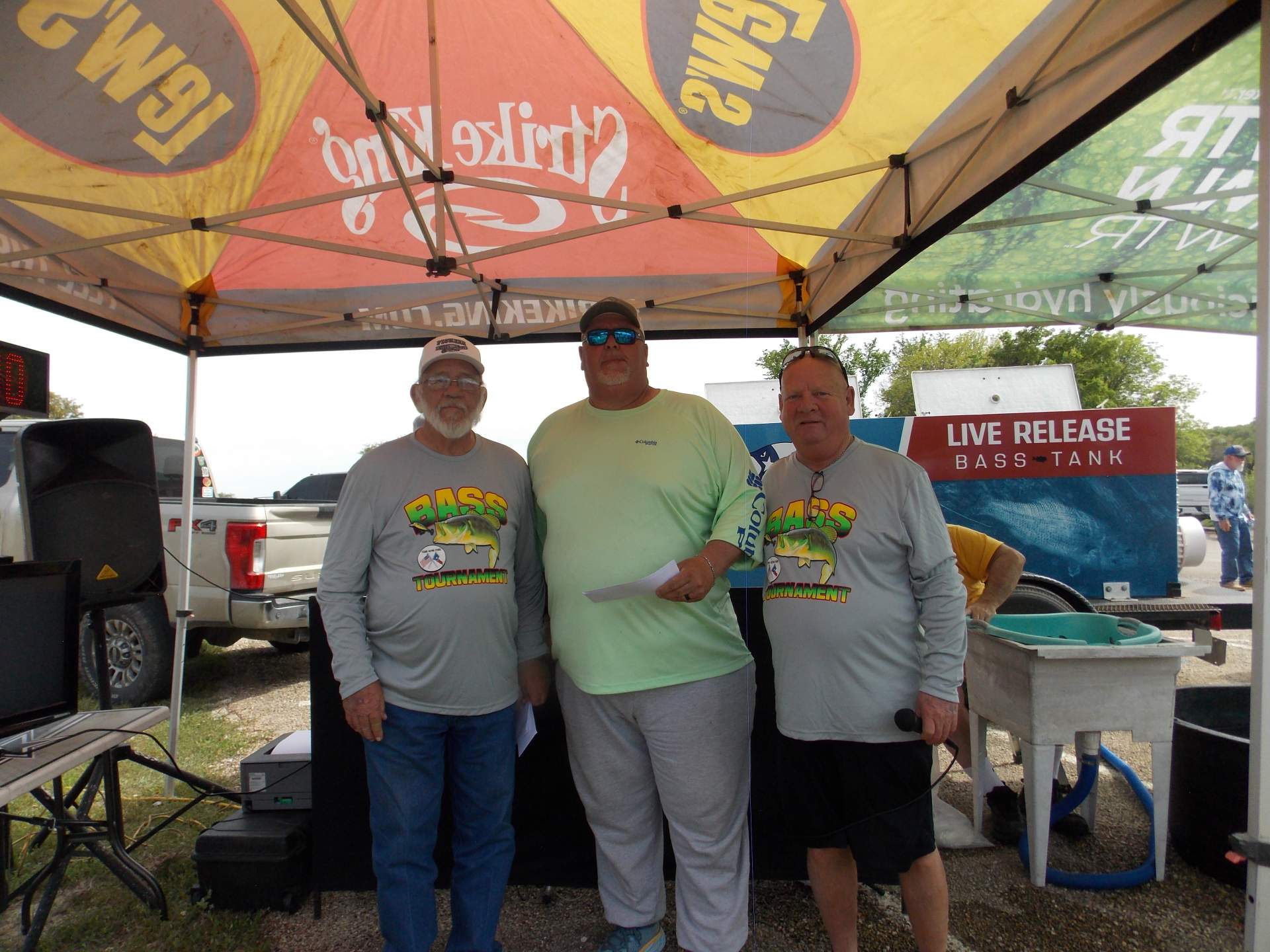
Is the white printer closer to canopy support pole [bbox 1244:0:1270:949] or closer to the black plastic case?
the black plastic case

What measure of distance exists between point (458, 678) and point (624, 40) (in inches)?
100

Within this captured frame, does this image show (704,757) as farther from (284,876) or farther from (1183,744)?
(1183,744)

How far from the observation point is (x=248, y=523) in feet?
18.7

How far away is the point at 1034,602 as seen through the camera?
4.70m

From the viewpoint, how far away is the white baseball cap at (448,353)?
2.34 metres

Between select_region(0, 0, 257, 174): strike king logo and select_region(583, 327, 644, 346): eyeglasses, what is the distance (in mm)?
1939

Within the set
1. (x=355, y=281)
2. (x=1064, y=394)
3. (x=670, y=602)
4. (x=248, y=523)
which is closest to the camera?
(x=670, y=602)

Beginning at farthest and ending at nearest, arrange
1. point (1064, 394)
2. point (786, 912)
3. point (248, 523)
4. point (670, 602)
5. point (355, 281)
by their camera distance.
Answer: point (1064, 394)
point (248, 523)
point (355, 281)
point (786, 912)
point (670, 602)

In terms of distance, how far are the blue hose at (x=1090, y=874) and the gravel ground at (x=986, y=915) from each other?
0.03 meters

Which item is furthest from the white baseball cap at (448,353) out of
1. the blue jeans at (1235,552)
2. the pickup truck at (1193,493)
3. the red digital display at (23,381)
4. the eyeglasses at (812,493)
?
the pickup truck at (1193,493)

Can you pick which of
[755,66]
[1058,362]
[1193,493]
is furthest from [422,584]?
[1058,362]

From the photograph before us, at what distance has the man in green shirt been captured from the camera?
6.95 ft

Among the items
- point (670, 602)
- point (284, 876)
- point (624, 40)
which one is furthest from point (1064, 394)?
point (284, 876)

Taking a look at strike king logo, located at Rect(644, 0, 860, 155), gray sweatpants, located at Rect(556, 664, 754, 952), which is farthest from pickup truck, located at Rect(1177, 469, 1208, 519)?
gray sweatpants, located at Rect(556, 664, 754, 952)
